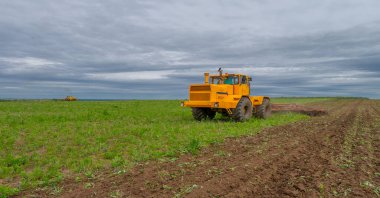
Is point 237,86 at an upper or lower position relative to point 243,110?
upper

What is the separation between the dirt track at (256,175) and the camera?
6023 mm

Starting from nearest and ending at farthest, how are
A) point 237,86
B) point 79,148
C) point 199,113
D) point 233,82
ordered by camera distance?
1. point 79,148
2. point 237,86
3. point 233,82
4. point 199,113

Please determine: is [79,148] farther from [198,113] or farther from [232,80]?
[232,80]


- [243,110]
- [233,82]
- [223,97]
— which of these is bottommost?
[243,110]

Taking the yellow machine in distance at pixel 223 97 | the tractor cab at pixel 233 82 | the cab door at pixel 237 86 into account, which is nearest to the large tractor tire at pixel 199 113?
the yellow machine in distance at pixel 223 97

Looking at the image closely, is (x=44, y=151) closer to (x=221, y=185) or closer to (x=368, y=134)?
(x=221, y=185)

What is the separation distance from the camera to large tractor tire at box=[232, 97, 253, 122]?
1694 centimetres

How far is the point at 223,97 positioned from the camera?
54.5 feet

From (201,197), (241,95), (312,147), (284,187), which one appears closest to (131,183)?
(201,197)

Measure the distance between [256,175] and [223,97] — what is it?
986 centimetres

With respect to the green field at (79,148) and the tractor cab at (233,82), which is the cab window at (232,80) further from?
the green field at (79,148)

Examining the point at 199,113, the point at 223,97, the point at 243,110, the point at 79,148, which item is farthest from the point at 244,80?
the point at 79,148

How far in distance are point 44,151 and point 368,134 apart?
11.5 meters

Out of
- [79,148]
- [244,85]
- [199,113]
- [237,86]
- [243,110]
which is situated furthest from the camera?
[244,85]
